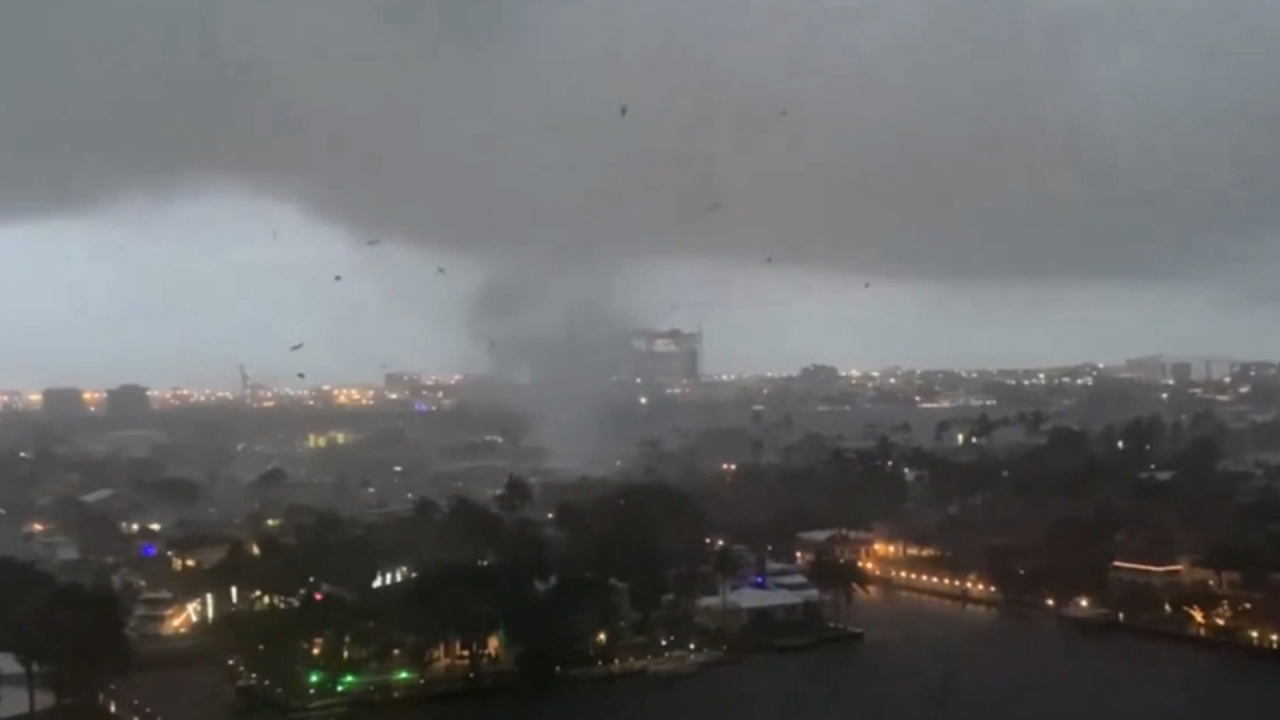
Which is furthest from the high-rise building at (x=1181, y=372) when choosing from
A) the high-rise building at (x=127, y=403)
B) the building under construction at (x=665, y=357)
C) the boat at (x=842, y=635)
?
the high-rise building at (x=127, y=403)

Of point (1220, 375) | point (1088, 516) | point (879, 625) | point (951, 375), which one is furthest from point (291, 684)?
point (1220, 375)

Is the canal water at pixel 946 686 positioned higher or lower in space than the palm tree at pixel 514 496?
lower

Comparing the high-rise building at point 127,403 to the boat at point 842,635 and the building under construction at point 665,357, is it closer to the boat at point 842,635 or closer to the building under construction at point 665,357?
the building under construction at point 665,357

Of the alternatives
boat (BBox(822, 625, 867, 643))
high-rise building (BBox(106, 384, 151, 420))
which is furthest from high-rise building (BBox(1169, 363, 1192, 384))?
high-rise building (BBox(106, 384, 151, 420))

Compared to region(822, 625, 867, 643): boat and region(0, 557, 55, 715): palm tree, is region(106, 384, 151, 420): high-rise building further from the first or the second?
region(822, 625, 867, 643): boat

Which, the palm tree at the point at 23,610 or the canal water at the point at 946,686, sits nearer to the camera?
the palm tree at the point at 23,610

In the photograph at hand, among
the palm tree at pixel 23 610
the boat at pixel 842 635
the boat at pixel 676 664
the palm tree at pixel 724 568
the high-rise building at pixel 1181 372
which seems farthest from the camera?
the high-rise building at pixel 1181 372

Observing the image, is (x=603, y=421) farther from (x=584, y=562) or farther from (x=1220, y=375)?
(x=1220, y=375)
